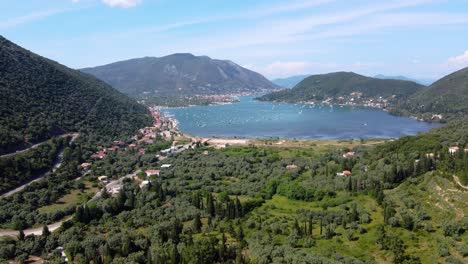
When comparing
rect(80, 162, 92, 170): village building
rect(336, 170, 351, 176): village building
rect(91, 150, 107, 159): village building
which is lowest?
rect(336, 170, 351, 176): village building

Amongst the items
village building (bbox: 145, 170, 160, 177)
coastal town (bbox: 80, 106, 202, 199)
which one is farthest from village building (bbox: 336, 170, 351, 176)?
village building (bbox: 145, 170, 160, 177)

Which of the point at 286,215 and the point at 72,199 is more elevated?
the point at 72,199

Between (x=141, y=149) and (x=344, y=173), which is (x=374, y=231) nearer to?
(x=344, y=173)

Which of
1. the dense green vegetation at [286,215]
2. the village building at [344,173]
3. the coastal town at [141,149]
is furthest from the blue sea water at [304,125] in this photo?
the village building at [344,173]

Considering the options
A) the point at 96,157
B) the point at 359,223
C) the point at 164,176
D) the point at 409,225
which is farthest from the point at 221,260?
the point at 96,157

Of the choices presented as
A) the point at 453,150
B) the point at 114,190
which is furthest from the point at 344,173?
the point at 114,190

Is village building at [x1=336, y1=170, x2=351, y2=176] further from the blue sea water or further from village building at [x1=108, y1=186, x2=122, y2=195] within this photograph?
the blue sea water
